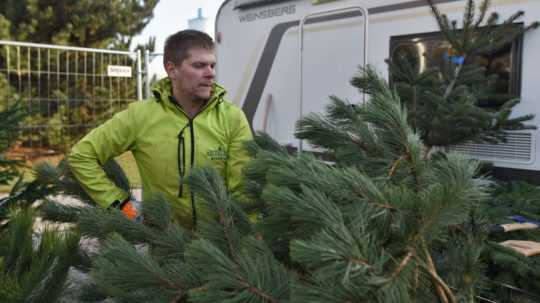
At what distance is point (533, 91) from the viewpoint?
3.50 metres

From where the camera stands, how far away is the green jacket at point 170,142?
2.47 m

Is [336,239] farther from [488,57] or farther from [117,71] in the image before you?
[117,71]

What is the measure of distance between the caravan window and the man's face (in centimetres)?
194

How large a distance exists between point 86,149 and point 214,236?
130 centimetres

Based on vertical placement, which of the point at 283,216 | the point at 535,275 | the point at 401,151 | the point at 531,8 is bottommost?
the point at 535,275

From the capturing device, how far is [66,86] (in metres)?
11.1

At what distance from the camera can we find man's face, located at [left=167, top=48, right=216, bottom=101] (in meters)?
2.50

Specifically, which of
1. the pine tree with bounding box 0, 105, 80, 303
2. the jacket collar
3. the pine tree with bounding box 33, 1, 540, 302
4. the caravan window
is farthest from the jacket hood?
the caravan window

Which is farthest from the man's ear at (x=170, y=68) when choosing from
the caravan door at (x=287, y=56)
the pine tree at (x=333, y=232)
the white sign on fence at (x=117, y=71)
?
the white sign on fence at (x=117, y=71)

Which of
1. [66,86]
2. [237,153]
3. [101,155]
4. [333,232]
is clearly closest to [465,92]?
[237,153]

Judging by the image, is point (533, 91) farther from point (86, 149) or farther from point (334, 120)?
point (86, 149)

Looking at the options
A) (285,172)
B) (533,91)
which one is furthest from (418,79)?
(285,172)

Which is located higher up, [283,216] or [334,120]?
[334,120]

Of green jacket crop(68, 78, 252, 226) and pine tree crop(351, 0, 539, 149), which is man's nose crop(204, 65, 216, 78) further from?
pine tree crop(351, 0, 539, 149)
